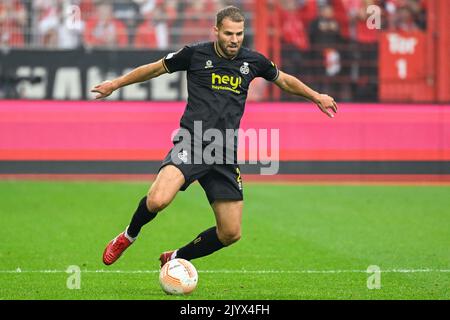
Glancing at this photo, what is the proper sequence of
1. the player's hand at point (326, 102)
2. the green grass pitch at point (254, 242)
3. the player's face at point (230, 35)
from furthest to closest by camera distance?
the player's hand at point (326, 102), the green grass pitch at point (254, 242), the player's face at point (230, 35)

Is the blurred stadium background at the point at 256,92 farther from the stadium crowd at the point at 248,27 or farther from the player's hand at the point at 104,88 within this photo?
the player's hand at the point at 104,88

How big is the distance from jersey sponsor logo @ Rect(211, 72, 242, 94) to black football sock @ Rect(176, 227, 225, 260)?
3.86 feet

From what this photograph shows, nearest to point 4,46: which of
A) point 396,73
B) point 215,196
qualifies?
point 396,73

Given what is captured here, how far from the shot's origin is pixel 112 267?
1001cm

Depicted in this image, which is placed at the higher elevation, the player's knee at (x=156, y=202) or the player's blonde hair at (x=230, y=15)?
the player's blonde hair at (x=230, y=15)

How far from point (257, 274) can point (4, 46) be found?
1225cm

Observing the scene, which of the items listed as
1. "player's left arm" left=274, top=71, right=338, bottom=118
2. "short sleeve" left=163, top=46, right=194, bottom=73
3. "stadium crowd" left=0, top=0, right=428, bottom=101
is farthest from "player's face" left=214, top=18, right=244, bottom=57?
"stadium crowd" left=0, top=0, right=428, bottom=101

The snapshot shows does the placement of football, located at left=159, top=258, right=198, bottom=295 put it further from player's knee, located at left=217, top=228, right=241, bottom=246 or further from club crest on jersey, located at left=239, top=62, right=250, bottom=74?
club crest on jersey, located at left=239, top=62, right=250, bottom=74

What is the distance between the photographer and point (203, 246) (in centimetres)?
869

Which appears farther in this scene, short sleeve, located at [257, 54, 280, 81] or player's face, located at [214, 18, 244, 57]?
short sleeve, located at [257, 54, 280, 81]

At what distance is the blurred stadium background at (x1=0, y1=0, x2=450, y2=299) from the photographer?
19328 millimetres

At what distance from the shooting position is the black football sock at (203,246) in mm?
8680

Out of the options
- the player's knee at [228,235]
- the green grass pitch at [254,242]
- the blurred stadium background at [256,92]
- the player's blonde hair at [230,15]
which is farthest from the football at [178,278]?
the blurred stadium background at [256,92]

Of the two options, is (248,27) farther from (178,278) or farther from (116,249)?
(178,278)
